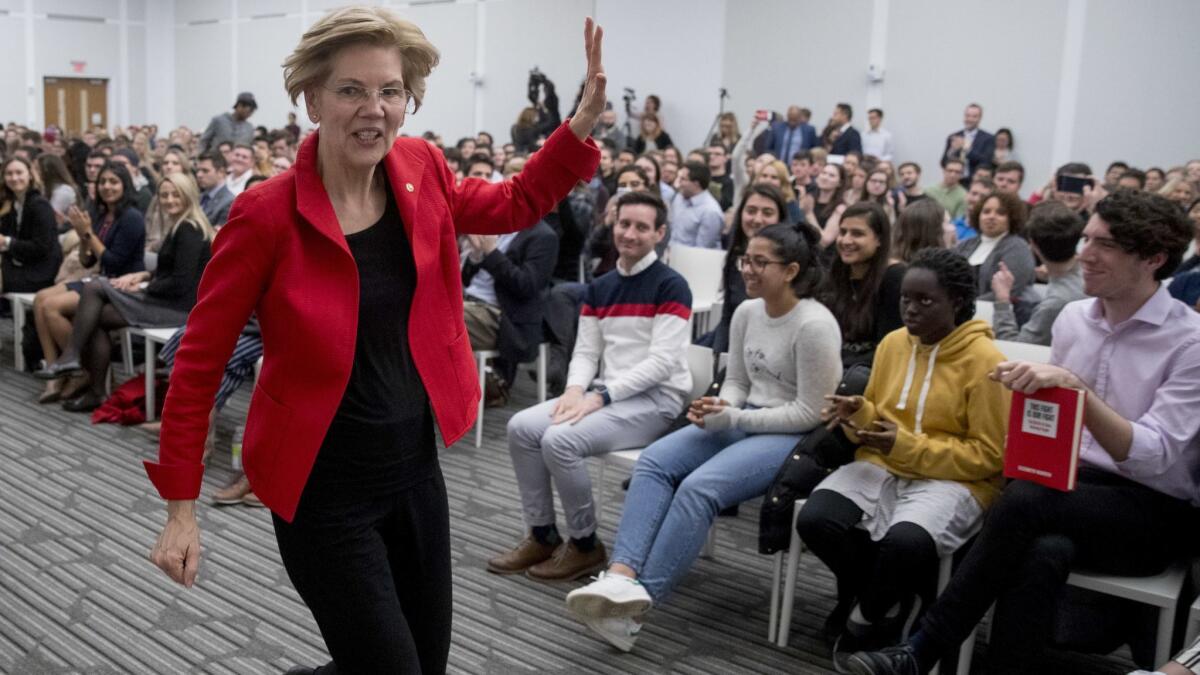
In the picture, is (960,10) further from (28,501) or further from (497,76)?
(28,501)

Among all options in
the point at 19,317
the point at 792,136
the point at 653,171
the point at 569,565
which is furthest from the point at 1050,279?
→ the point at 792,136

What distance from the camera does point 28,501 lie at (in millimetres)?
4383

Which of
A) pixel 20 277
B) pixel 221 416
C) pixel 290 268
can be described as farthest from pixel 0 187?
pixel 290 268

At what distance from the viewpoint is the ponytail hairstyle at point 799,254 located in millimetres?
3449

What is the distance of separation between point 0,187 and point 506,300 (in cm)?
357

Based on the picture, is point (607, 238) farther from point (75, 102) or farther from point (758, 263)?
point (75, 102)

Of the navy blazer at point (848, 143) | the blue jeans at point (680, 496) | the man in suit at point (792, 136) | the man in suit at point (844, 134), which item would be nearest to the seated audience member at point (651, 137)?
the man in suit at point (792, 136)

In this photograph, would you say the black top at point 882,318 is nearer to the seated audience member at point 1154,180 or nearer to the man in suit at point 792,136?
the seated audience member at point 1154,180

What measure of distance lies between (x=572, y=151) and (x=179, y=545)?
2.91 feet

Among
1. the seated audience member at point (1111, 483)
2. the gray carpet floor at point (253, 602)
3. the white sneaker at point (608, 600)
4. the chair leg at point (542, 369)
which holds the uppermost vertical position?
the seated audience member at point (1111, 483)

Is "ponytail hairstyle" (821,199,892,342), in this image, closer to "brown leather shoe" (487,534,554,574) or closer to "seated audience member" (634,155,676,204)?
"brown leather shoe" (487,534,554,574)

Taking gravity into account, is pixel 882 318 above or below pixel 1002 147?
below

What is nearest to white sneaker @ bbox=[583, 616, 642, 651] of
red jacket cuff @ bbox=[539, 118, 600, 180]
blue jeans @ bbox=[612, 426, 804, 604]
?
blue jeans @ bbox=[612, 426, 804, 604]

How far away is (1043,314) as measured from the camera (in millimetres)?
4117
